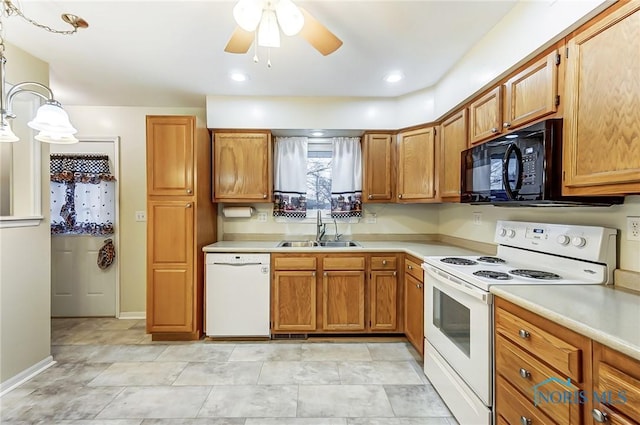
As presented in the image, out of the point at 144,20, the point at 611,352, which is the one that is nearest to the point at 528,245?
the point at 611,352

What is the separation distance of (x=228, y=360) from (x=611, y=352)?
245cm

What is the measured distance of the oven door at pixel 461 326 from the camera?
144 centimetres

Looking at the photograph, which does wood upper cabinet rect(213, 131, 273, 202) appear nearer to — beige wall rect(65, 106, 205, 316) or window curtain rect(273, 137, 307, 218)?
window curtain rect(273, 137, 307, 218)

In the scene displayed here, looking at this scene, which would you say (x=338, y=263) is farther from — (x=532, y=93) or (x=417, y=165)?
(x=532, y=93)

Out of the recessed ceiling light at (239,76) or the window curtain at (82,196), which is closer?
the recessed ceiling light at (239,76)

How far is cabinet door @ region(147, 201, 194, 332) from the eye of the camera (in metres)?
2.72

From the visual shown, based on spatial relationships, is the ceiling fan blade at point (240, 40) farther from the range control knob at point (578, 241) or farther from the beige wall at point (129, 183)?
the range control knob at point (578, 241)

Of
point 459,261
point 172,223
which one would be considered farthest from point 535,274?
point 172,223

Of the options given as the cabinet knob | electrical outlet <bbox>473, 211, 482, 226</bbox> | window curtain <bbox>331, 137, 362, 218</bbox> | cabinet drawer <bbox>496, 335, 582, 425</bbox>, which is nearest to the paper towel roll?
window curtain <bbox>331, 137, 362, 218</bbox>

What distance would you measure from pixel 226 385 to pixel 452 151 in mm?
2615

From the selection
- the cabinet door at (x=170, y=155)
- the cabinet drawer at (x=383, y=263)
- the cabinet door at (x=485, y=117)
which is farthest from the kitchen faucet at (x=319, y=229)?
the cabinet door at (x=485, y=117)

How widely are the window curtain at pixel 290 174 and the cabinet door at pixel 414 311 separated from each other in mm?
1399

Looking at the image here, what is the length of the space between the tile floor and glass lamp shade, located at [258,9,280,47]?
86.2 inches

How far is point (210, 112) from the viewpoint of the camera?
3012 millimetres
